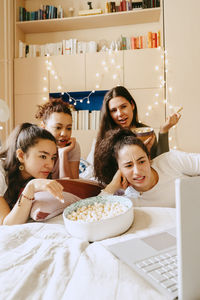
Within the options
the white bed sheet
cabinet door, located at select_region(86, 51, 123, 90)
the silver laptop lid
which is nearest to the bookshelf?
cabinet door, located at select_region(86, 51, 123, 90)

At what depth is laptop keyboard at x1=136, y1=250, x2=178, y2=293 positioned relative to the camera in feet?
1.47

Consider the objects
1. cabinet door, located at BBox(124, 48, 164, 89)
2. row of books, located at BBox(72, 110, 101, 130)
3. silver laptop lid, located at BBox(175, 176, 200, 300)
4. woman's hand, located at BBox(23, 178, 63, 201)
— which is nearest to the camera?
silver laptop lid, located at BBox(175, 176, 200, 300)

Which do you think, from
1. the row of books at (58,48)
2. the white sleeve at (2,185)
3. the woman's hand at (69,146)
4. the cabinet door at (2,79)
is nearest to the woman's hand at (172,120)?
the woman's hand at (69,146)

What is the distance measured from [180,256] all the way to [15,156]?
3.30 ft

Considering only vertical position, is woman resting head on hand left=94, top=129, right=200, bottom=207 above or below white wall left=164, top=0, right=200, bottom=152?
below

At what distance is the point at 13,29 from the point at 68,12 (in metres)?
0.84

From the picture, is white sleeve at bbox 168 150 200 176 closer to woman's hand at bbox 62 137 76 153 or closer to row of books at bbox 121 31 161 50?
woman's hand at bbox 62 137 76 153

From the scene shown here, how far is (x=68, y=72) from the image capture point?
306cm

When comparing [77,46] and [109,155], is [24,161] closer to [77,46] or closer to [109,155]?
[109,155]

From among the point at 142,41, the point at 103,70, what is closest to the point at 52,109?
the point at 103,70

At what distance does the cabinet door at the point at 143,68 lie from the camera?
2.85 meters

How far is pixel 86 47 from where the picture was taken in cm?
308

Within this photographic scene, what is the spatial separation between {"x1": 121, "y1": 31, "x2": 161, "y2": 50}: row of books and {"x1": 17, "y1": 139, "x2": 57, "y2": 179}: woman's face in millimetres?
2380

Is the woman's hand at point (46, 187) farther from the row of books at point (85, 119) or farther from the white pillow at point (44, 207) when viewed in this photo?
the row of books at point (85, 119)
